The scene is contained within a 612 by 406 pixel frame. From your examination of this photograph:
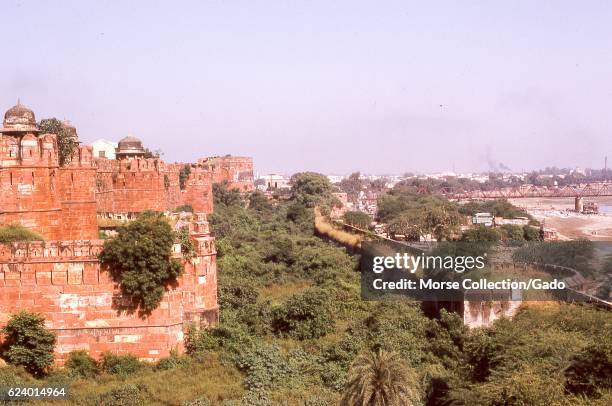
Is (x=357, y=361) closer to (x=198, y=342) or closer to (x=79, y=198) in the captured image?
(x=198, y=342)

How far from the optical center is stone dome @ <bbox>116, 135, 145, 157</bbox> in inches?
1328

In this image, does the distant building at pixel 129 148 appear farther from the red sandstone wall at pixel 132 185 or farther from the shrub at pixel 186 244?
the shrub at pixel 186 244

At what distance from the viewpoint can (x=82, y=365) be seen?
52.4 ft

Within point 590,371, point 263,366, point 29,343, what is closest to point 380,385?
point 590,371

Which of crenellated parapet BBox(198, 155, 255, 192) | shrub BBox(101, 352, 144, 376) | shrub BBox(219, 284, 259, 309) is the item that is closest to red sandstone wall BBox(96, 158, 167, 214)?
shrub BBox(219, 284, 259, 309)

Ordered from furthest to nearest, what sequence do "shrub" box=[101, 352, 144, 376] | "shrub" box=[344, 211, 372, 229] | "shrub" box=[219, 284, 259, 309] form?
"shrub" box=[344, 211, 372, 229] < "shrub" box=[219, 284, 259, 309] < "shrub" box=[101, 352, 144, 376]

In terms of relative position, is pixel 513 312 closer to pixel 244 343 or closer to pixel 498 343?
→ pixel 498 343

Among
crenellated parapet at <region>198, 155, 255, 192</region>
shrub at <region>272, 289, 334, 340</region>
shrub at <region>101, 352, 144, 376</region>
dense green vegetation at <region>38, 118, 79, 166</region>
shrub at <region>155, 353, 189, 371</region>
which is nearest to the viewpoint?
shrub at <region>101, 352, 144, 376</region>

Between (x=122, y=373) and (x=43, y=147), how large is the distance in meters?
7.87

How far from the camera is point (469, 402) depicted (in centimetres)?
1324

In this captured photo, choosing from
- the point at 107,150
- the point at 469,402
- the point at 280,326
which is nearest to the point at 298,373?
the point at 280,326

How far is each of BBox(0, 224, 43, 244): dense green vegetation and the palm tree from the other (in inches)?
348

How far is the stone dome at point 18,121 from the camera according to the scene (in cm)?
2115

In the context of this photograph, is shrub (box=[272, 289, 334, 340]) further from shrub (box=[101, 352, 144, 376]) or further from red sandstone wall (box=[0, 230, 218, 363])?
shrub (box=[101, 352, 144, 376])
